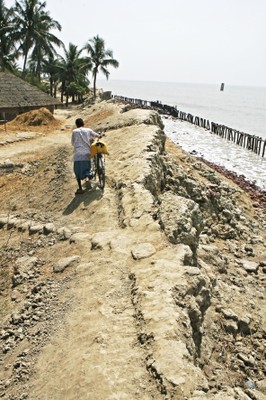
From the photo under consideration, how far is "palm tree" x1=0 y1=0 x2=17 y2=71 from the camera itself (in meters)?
35.4

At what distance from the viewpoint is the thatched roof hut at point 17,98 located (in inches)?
928

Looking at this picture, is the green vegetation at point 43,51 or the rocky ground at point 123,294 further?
the green vegetation at point 43,51

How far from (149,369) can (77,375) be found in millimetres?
759

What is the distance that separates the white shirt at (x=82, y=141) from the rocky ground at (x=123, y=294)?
90cm

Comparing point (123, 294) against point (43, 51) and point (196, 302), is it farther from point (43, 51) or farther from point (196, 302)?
point (43, 51)

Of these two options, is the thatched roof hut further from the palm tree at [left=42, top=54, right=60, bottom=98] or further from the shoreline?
the palm tree at [left=42, top=54, right=60, bottom=98]

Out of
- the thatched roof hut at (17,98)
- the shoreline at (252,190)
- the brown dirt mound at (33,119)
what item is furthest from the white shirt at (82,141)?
the thatched roof hut at (17,98)

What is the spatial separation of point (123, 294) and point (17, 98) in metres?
23.0

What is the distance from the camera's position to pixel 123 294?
15.9 ft

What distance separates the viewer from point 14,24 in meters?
35.4

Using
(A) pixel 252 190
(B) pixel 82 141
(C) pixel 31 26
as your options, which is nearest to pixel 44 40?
(C) pixel 31 26

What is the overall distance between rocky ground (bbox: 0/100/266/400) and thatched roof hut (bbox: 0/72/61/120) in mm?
14201

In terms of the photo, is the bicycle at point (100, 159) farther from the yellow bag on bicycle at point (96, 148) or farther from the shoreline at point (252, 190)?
the shoreline at point (252, 190)

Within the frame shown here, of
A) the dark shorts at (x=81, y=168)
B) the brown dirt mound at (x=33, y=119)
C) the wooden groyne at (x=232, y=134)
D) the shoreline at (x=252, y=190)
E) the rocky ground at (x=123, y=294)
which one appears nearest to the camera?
the rocky ground at (x=123, y=294)
